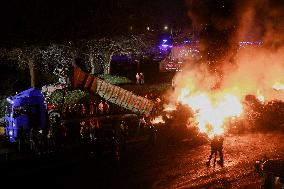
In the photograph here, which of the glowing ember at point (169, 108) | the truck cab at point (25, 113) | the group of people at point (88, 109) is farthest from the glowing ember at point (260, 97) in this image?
the truck cab at point (25, 113)

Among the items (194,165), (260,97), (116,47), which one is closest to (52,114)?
(194,165)

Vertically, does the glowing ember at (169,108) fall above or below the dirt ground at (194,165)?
above

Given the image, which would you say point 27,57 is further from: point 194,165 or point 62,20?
point 194,165

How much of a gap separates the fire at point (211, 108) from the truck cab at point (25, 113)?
358 inches

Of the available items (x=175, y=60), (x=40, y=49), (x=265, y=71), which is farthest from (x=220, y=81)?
(x=40, y=49)

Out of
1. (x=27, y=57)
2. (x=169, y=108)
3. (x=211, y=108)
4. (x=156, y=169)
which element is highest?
(x=27, y=57)

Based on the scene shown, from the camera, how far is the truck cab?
729 inches

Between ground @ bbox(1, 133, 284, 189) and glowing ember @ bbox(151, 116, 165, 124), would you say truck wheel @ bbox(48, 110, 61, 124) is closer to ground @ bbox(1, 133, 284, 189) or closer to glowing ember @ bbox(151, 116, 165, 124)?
ground @ bbox(1, 133, 284, 189)

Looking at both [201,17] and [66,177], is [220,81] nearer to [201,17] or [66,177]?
[201,17]

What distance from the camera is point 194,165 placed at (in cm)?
1524

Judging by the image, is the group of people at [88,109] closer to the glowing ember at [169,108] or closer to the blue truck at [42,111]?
the blue truck at [42,111]

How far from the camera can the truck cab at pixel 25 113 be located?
18.5 meters

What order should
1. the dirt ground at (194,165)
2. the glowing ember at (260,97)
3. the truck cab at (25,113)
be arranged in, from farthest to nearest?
the glowing ember at (260,97), the truck cab at (25,113), the dirt ground at (194,165)

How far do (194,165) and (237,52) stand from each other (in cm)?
2209
